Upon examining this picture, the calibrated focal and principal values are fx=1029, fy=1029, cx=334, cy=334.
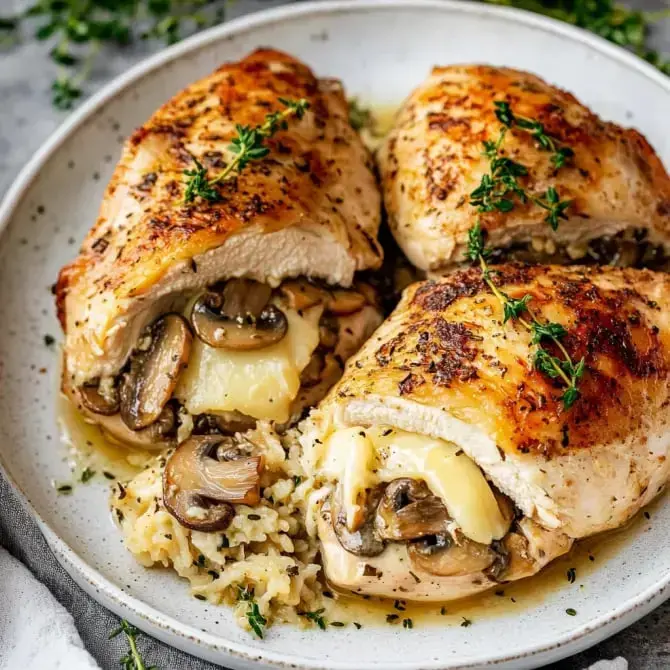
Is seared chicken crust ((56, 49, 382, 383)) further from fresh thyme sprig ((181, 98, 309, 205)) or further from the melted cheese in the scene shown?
the melted cheese

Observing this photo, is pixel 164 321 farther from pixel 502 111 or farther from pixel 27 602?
pixel 502 111

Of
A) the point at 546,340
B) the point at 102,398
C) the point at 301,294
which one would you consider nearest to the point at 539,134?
the point at 546,340

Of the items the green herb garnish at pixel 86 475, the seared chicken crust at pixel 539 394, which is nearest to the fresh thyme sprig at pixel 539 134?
the seared chicken crust at pixel 539 394

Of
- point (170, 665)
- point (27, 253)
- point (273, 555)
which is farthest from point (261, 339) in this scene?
point (27, 253)

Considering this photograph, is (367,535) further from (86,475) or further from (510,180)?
(510,180)

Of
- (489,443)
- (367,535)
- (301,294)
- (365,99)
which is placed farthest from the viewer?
(365,99)
